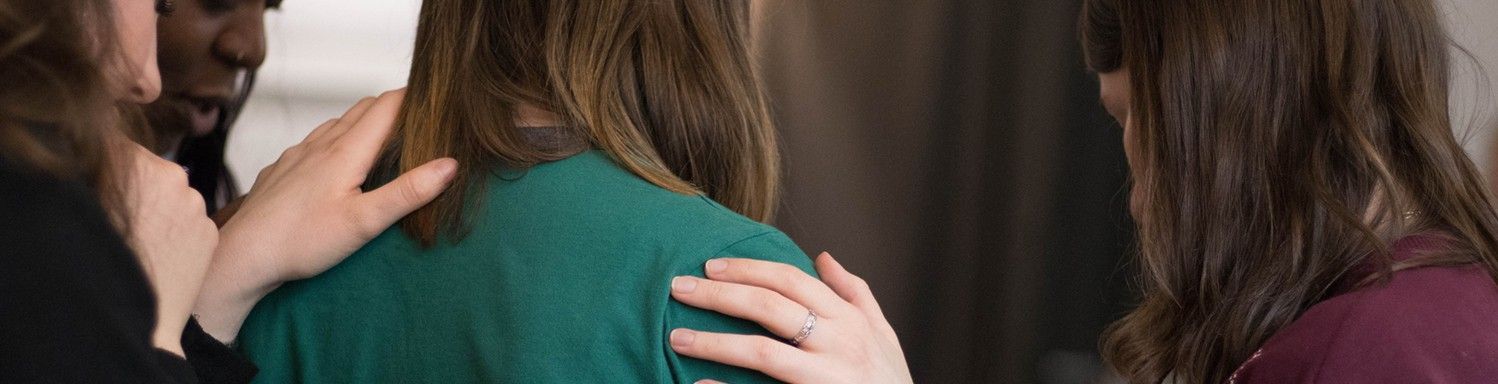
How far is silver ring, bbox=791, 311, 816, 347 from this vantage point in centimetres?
82

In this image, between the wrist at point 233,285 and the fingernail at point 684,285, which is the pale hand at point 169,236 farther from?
the fingernail at point 684,285

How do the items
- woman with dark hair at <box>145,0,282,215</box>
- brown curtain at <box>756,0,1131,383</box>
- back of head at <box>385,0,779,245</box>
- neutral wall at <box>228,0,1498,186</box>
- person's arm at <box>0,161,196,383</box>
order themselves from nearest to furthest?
person's arm at <box>0,161,196,383</box> → back of head at <box>385,0,779,245</box> → woman with dark hair at <box>145,0,282,215</box> → neutral wall at <box>228,0,1498,186</box> → brown curtain at <box>756,0,1131,383</box>

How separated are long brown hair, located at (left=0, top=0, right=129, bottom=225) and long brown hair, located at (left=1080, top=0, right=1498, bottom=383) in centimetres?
89

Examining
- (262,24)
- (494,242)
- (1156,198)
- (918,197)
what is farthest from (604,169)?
(918,197)

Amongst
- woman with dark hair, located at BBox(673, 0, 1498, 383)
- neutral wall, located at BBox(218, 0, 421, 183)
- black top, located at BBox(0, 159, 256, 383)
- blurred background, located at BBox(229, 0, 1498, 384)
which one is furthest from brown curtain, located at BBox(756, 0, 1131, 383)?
black top, located at BBox(0, 159, 256, 383)

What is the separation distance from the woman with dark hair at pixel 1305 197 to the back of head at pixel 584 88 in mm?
142

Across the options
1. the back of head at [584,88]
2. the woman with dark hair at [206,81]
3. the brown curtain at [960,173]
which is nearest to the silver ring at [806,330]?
the back of head at [584,88]

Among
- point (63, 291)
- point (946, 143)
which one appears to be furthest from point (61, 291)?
point (946, 143)

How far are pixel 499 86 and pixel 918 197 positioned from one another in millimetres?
1211

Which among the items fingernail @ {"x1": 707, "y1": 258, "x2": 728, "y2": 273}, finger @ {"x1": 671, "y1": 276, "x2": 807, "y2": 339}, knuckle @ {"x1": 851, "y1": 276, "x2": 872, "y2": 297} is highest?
fingernail @ {"x1": 707, "y1": 258, "x2": 728, "y2": 273}

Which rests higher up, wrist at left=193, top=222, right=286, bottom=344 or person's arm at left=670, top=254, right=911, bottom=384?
person's arm at left=670, top=254, right=911, bottom=384

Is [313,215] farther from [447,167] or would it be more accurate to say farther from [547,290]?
[547,290]

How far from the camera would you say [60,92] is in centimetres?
66

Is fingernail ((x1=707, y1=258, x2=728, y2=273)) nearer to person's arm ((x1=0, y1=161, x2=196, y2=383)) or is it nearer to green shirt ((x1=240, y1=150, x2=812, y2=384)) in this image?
green shirt ((x1=240, y1=150, x2=812, y2=384))
